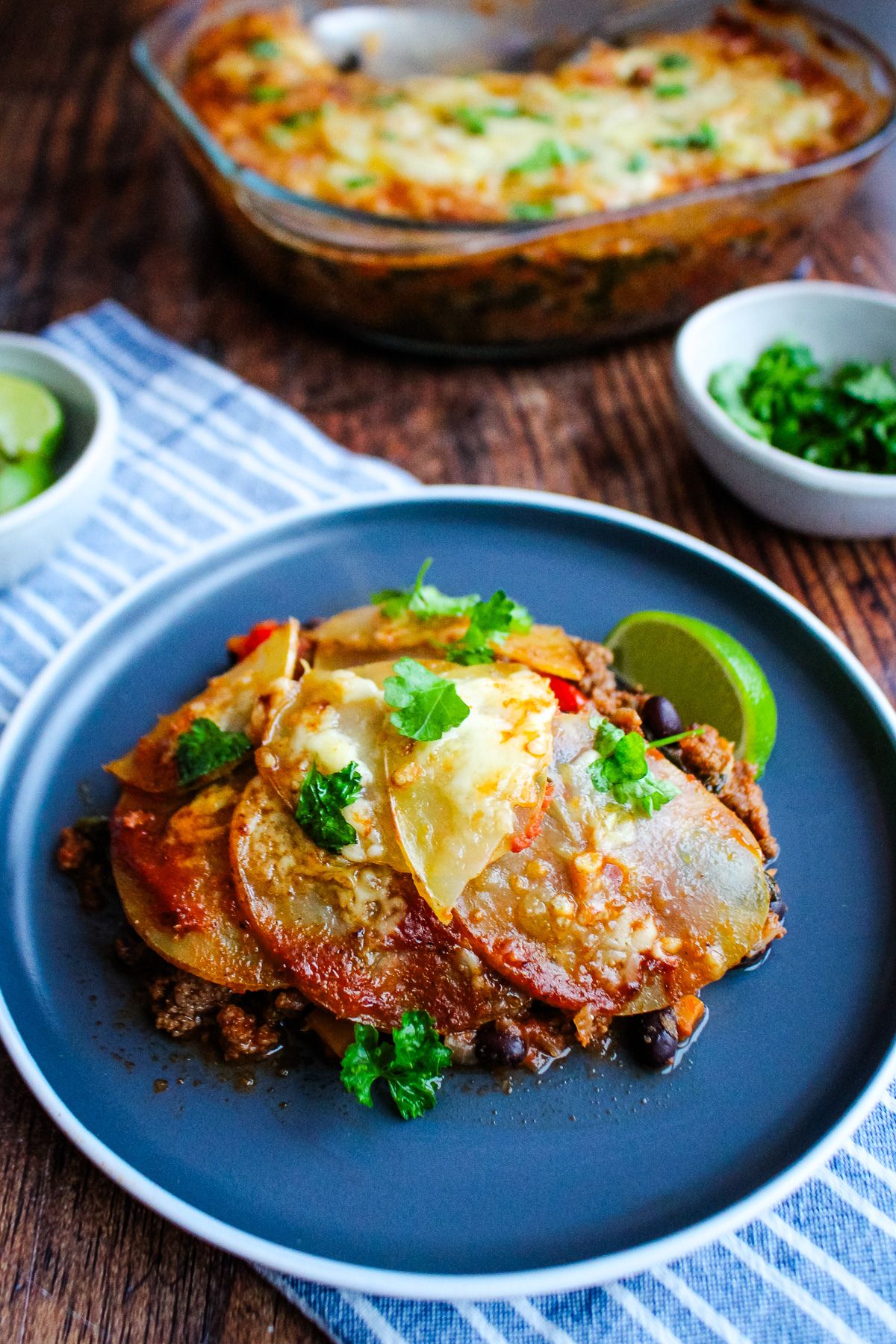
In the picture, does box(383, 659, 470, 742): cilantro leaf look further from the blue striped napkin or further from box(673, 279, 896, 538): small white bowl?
box(673, 279, 896, 538): small white bowl

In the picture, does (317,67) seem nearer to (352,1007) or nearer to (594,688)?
(594,688)

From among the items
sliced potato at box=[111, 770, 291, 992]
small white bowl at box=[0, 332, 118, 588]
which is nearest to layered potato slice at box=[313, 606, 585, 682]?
sliced potato at box=[111, 770, 291, 992]

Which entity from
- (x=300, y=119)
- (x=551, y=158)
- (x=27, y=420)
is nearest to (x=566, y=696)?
(x=27, y=420)

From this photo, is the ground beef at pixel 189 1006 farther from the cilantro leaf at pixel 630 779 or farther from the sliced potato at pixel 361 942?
the cilantro leaf at pixel 630 779

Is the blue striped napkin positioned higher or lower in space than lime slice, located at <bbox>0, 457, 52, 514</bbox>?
lower

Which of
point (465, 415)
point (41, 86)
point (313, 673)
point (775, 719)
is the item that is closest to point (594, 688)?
point (775, 719)

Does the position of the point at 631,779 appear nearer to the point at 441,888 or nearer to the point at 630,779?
the point at 630,779
